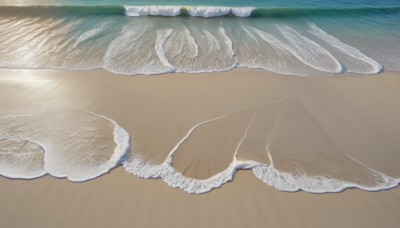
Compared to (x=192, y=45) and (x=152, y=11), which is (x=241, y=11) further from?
(x=192, y=45)

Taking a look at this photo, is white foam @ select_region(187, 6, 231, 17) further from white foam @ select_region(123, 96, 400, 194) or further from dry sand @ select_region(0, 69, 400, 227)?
white foam @ select_region(123, 96, 400, 194)

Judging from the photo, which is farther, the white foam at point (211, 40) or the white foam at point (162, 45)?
the white foam at point (211, 40)

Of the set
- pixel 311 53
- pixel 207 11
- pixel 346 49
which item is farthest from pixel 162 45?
pixel 346 49

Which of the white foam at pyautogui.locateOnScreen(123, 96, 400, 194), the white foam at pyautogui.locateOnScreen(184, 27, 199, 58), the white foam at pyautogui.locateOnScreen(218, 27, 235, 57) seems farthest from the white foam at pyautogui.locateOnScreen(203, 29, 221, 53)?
the white foam at pyautogui.locateOnScreen(123, 96, 400, 194)

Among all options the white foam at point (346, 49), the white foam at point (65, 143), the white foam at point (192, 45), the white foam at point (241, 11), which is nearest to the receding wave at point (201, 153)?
the white foam at point (65, 143)

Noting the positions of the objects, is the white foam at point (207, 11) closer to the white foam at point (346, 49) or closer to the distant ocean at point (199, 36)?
the distant ocean at point (199, 36)
